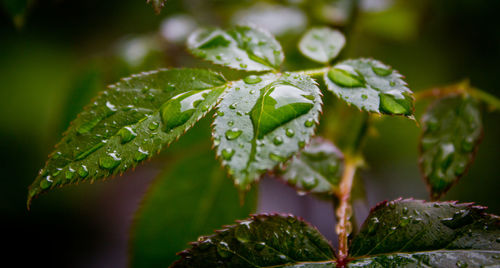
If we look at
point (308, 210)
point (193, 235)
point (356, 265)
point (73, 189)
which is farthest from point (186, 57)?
point (73, 189)

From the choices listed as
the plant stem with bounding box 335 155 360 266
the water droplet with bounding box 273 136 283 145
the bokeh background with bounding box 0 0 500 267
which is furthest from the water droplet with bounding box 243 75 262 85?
the bokeh background with bounding box 0 0 500 267

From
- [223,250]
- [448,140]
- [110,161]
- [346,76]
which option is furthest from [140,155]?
[448,140]

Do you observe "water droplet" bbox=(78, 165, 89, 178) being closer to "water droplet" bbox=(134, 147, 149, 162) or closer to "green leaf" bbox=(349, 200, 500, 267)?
"water droplet" bbox=(134, 147, 149, 162)

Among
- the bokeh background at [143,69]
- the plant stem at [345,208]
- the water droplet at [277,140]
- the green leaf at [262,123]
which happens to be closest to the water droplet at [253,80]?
the green leaf at [262,123]

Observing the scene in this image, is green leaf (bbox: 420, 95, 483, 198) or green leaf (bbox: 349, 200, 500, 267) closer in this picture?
green leaf (bbox: 349, 200, 500, 267)

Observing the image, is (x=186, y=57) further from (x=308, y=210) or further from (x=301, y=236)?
(x=308, y=210)
